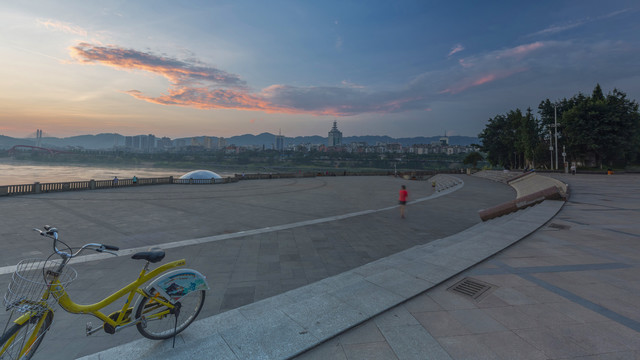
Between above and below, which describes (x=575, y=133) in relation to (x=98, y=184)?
above

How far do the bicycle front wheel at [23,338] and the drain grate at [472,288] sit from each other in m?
5.68

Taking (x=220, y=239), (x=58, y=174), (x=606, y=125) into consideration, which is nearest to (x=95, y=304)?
(x=220, y=239)

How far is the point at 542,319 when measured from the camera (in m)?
3.79

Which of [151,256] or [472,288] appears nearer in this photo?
[151,256]

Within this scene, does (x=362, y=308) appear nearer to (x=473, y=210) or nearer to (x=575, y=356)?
(x=575, y=356)

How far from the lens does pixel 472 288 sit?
15.9ft

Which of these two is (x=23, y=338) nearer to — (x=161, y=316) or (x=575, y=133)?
(x=161, y=316)

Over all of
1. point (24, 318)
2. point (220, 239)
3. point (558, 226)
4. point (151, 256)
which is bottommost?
point (220, 239)

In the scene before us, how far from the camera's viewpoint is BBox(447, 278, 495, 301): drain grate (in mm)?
4628

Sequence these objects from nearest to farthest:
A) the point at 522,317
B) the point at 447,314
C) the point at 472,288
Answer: the point at 522,317 → the point at 447,314 → the point at 472,288

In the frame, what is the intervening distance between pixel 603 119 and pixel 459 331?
52.6 meters

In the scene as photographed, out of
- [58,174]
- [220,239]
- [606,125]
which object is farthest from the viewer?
[58,174]

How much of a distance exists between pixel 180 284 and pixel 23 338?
1.43 meters

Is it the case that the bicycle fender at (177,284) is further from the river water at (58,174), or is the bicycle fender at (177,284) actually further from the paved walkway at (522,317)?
the river water at (58,174)
